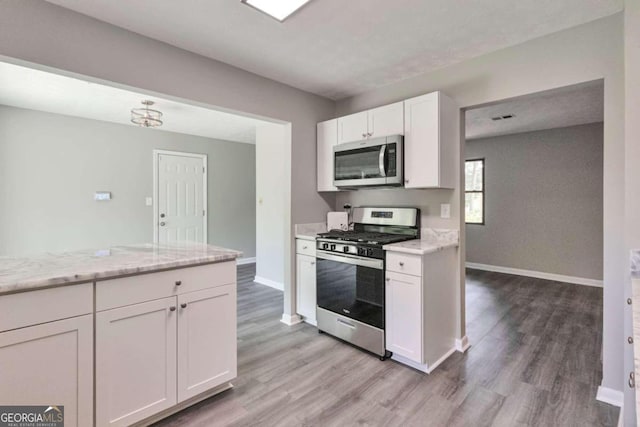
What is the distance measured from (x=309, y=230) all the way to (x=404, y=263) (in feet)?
4.35

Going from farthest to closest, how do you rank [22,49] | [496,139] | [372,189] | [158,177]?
1. [496,139]
2. [158,177]
3. [372,189]
4. [22,49]

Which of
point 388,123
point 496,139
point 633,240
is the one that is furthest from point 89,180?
point 496,139

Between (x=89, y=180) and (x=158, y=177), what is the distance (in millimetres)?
958

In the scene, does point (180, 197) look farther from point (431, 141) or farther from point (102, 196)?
point (431, 141)

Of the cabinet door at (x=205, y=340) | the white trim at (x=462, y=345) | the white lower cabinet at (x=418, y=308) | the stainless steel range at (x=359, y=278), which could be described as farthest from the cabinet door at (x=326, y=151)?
the white trim at (x=462, y=345)

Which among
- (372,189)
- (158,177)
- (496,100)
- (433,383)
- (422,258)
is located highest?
(496,100)

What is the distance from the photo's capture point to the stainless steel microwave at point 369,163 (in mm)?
2609

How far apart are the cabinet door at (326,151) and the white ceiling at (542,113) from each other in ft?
5.61

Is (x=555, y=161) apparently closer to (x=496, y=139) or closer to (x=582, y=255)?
(x=496, y=139)

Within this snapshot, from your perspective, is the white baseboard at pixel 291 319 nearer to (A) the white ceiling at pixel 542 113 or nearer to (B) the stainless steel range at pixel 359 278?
(B) the stainless steel range at pixel 359 278

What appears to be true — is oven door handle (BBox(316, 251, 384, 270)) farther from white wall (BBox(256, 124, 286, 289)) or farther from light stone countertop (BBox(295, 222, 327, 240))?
white wall (BBox(256, 124, 286, 289))

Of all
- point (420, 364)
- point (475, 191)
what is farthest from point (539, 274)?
point (420, 364)

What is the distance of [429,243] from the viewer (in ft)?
8.39

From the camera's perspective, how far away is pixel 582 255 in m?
4.66
